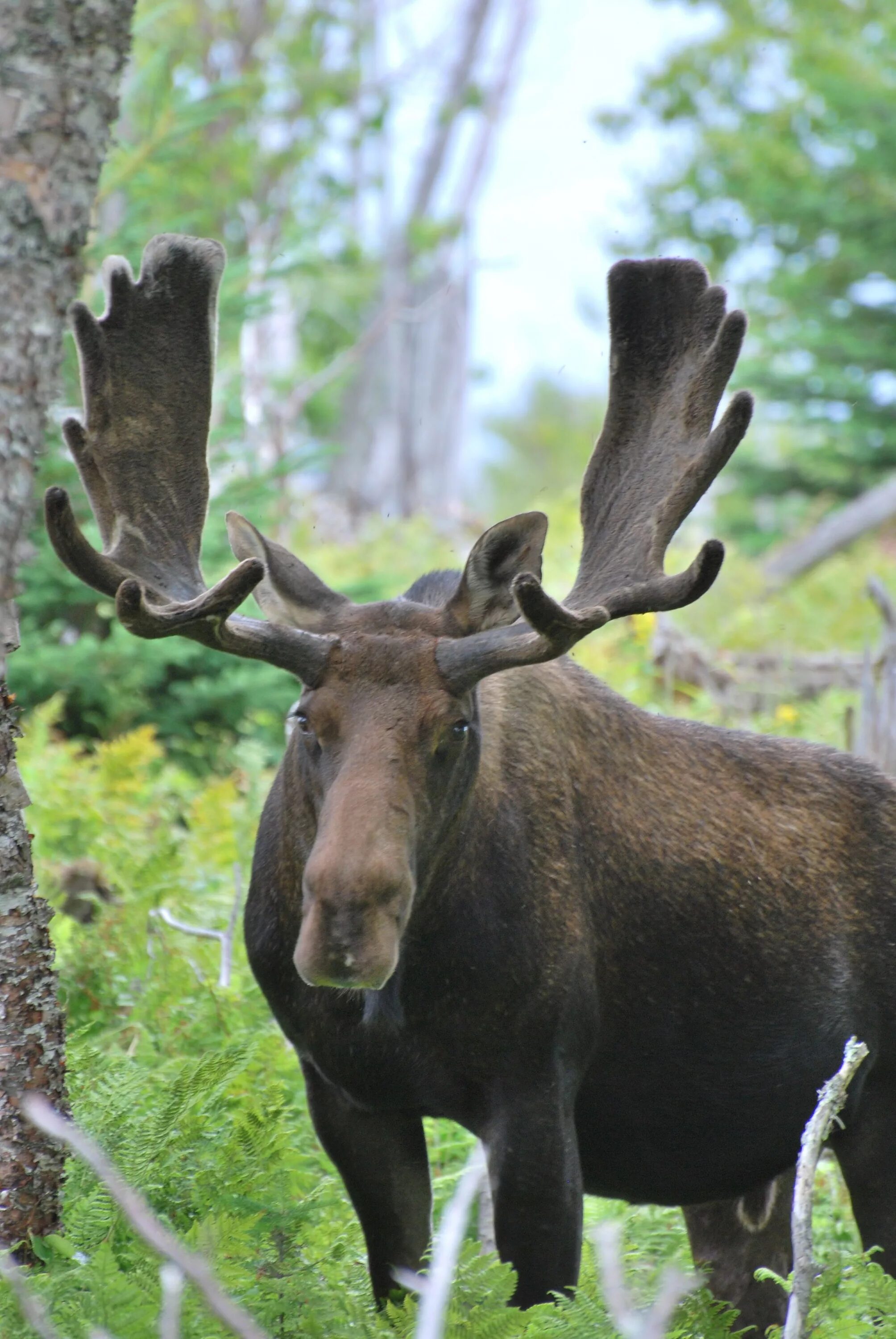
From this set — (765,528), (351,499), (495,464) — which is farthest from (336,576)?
(495,464)

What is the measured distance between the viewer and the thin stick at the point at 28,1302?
228cm

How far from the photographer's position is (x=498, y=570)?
4.02 metres

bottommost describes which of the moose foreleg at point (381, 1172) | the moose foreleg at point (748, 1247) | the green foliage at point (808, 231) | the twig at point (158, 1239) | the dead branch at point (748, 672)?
the moose foreleg at point (748, 1247)

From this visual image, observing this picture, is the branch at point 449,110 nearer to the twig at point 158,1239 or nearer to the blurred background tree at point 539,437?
the blurred background tree at point 539,437

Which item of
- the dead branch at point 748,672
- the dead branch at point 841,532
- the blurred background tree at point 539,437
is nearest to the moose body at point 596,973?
the dead branch at point 748,672

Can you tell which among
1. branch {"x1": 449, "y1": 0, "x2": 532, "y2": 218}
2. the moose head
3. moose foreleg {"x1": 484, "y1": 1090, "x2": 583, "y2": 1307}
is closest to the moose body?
moose foreleg {"x1": 484, "y1": 1090, "x2": 583, "y2": 1307}

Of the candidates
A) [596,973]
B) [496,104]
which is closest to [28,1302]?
[596,973]

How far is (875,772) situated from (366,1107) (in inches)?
77.7

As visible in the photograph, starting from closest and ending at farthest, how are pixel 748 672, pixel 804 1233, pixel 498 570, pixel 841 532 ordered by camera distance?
pixel 804 1233 < pixel 498 570 < pixel 748 672 < pixel 841 532

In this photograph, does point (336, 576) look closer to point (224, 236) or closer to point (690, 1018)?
point (224, 236)

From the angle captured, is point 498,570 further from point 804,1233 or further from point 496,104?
point 496,104

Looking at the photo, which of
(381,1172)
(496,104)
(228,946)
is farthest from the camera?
(496,104)

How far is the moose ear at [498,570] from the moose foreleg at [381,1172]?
4.56ft

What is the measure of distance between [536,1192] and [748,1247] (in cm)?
155
